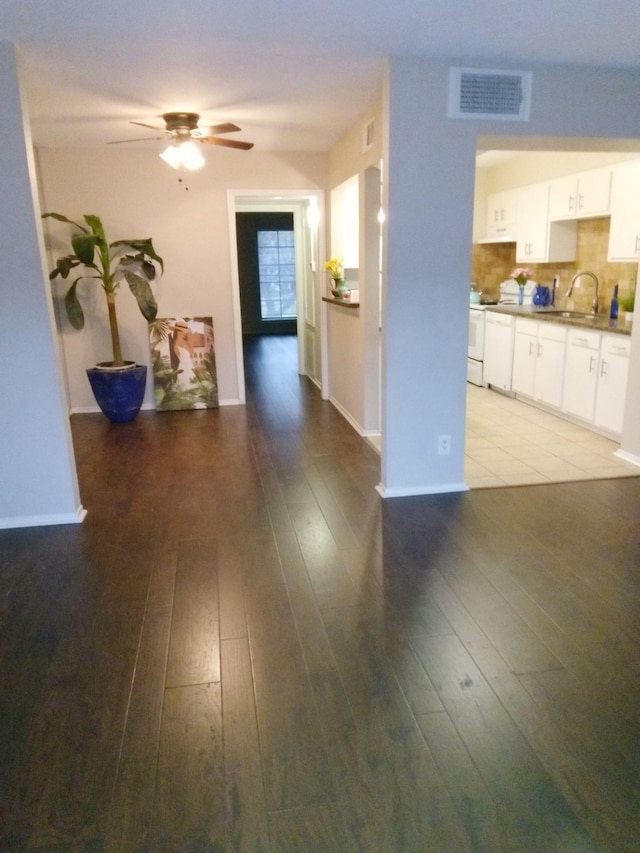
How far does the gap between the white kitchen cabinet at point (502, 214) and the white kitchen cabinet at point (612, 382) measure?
8.05 feet

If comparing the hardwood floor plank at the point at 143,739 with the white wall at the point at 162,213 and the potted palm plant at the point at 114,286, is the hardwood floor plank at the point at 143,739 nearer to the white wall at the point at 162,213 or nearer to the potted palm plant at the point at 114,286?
the potted palm plant at the point at 114,286

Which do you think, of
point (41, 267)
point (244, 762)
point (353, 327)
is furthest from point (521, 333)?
point (244, 762)

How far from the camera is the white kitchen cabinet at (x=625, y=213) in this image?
14.9ft

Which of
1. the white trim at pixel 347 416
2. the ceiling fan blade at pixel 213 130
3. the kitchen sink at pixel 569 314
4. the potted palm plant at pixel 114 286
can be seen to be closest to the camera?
the ceiling fan blade at pixel 213 130

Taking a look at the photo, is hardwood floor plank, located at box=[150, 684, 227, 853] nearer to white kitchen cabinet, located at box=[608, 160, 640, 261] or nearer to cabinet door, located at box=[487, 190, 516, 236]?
white kitchen cabinet, located at box=[608, 160, 640, 261]

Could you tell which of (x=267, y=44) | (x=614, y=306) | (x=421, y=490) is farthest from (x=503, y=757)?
(x=614, y=306)

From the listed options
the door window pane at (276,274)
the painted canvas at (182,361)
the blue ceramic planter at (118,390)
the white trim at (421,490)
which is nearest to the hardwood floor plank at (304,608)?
the white trim at (421,490)

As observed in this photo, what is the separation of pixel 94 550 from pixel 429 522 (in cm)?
182

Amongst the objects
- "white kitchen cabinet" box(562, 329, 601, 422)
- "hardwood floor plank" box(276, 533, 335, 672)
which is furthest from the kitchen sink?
Answer: "hardwood floor plank" box(276, 533, 335, 672)

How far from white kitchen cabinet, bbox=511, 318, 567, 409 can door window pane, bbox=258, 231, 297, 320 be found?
284 inches

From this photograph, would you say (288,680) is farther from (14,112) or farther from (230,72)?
(230,72)

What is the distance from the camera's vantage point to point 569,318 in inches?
206

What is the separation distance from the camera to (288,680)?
2.08m

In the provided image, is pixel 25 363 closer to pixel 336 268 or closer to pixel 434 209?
pixel 434 209
